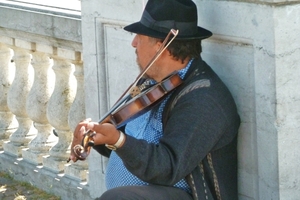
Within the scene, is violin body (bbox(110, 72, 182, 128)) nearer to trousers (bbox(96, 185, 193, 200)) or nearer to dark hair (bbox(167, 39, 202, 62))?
dark hair (bbox(167, 39, 202, 62))

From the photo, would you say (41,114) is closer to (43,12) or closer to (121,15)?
(43,12)

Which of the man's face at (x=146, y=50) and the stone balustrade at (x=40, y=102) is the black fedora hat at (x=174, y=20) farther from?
the stone balustrade at (x=40, y=102)

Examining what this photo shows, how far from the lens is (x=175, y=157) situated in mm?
3709

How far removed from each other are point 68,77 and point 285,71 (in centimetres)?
212

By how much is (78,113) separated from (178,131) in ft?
5.66

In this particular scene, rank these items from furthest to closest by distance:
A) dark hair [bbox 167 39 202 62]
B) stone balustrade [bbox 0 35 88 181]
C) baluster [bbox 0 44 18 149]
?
1. baluster [bbox 0 44 18 149]
2. stone balustrade [bbox 0 35 88 181]
3. dark hair [bbox 167 39 202 62]

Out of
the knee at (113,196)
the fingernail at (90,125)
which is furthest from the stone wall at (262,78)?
the fingernail at (90,125)

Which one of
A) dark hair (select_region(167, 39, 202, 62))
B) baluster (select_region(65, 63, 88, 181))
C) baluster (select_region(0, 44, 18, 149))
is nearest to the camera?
dark hair (select_region(167, 39, 202, 62))

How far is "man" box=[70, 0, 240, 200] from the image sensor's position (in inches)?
145

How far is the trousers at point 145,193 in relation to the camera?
12.5 ft

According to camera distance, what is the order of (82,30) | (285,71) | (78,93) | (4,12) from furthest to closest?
(4,12), (78,93), (82,30), (285,71)

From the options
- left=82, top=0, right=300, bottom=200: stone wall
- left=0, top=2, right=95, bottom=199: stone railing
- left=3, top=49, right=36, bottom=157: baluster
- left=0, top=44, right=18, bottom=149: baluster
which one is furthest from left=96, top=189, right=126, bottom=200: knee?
left=0, top=44, right=18, bottom=149: baluster

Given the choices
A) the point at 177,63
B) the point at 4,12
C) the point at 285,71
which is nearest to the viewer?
the point at 285,71

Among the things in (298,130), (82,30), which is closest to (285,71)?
(298,130)
